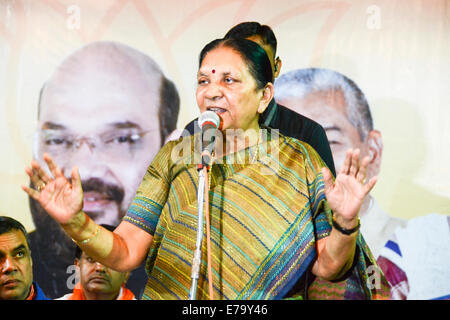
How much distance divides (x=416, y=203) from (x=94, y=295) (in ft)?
7.02

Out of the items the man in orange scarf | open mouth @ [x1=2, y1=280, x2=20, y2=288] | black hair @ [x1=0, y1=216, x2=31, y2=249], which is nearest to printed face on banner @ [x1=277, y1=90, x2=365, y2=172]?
the man in orange scarf

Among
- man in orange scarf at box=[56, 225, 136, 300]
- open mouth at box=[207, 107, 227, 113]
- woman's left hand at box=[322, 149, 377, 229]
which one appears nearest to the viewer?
woman's left hand at box=[322, 149, 377, 229]

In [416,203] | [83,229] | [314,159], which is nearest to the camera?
[83,229]

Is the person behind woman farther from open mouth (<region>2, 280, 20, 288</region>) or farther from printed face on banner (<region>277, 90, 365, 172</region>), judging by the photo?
open mouth (<region>2, 280, 20, 288</region>)

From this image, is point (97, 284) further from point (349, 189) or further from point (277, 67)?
point (349, 189)

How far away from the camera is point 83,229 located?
157 cm

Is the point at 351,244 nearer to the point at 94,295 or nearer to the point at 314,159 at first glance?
the point at 314,159

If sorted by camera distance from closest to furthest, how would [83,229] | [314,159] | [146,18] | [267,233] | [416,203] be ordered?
1. [83,229]
2. [267,233]
3. [314,159]
4. [416,203]
5. [146,18]

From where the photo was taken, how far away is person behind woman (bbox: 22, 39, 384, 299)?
1.70 m

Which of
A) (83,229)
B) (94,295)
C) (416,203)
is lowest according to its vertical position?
(94,295)

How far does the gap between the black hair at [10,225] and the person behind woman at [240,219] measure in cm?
142

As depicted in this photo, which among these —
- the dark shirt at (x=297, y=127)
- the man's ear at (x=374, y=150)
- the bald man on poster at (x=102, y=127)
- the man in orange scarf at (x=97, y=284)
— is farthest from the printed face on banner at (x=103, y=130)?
the man's ear at (x=374, y=150)

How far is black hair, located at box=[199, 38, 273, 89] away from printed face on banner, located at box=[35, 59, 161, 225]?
1.15 m
